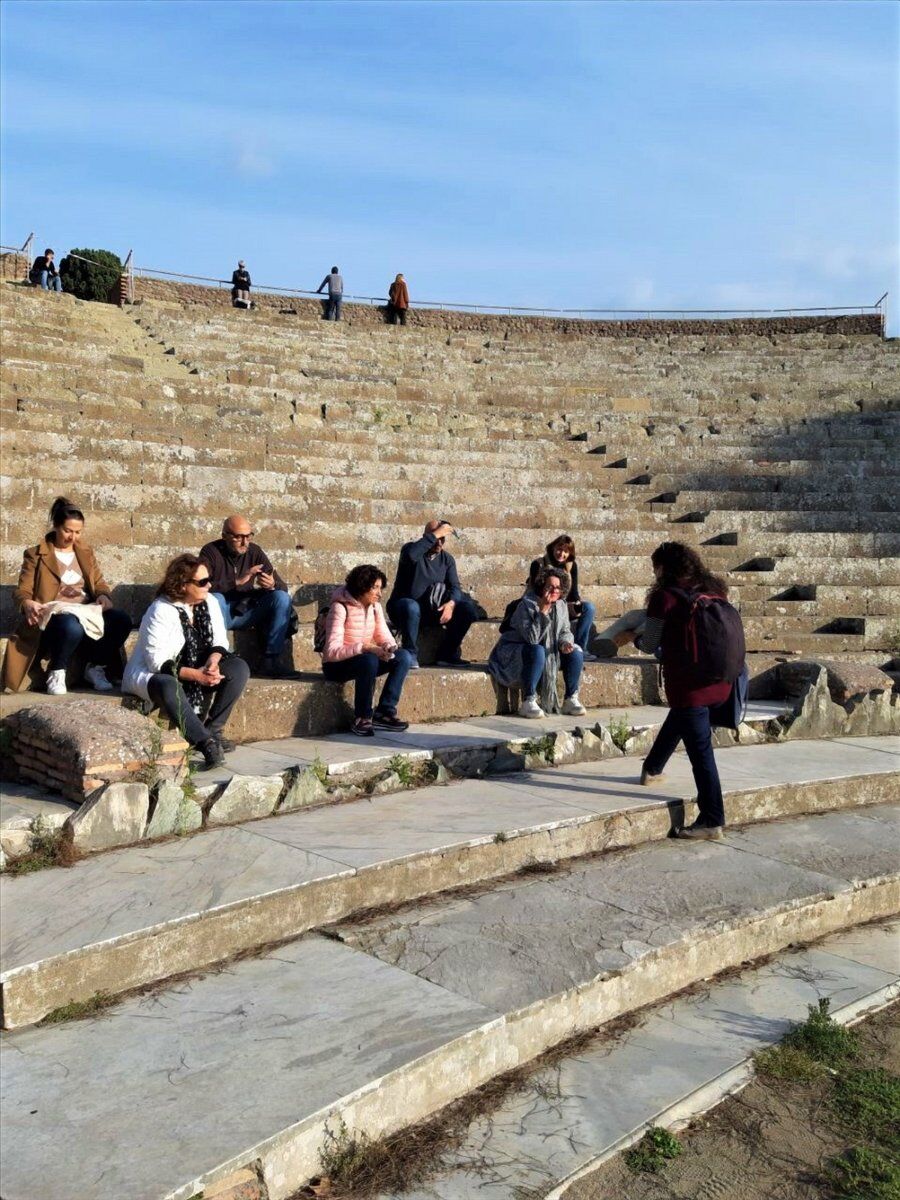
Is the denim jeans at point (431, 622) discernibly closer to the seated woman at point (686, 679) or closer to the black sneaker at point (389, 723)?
the black sneaker at point (389, 723)

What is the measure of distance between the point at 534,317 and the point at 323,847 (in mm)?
22694

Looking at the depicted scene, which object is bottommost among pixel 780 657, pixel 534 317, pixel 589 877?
pixel 589 877

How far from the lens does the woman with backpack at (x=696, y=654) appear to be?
564 centimetres

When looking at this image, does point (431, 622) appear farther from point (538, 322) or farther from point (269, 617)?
point (538, 322)

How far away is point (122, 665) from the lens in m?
6.62

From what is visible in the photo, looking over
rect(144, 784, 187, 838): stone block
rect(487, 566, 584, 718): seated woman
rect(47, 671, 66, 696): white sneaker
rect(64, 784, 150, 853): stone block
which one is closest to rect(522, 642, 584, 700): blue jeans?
rect(487, 566, 584, 718): seated woman

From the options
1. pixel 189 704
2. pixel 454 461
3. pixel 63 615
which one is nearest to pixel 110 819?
pixel 189 704

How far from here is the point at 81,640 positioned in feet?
21.1

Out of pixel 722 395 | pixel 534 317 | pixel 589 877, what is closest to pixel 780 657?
pixel 589 877

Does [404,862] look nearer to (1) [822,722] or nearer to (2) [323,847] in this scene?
(2) [323,847]

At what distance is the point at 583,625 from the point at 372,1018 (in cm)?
530

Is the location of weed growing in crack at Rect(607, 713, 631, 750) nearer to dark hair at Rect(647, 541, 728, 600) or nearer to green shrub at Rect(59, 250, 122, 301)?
dark hair at Rect(647, 541, 728, 600)

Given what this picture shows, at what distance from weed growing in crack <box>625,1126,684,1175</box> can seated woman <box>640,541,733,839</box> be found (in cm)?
252

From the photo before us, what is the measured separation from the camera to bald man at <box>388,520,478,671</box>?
26.6ft
